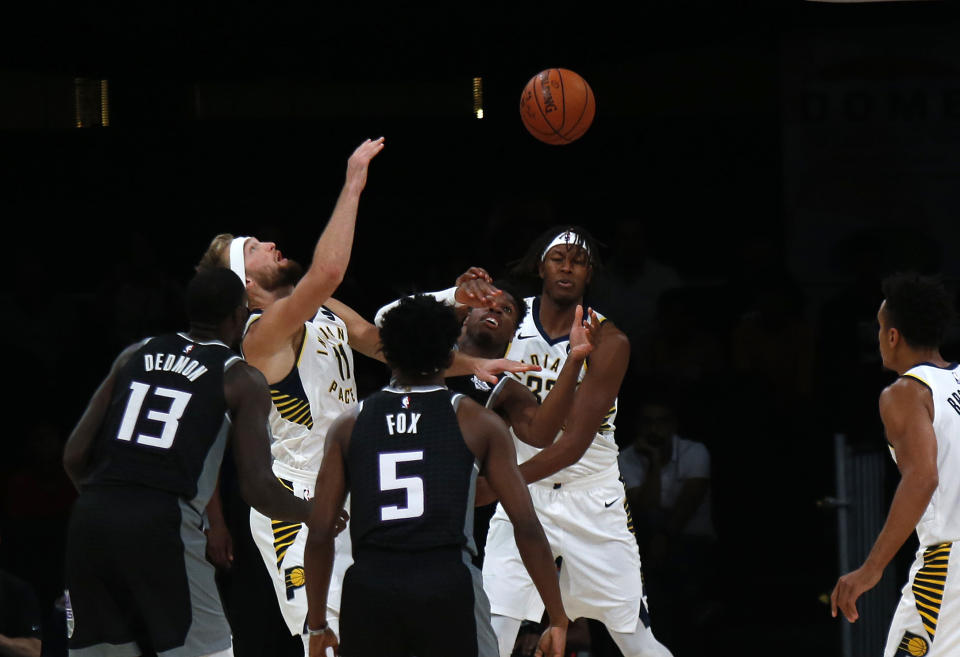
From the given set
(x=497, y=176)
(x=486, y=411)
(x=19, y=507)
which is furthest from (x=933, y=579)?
(x=497, y=176)

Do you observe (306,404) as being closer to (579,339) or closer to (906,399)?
(579,339)

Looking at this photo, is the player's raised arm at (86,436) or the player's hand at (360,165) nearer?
the player's raised arm at (86,436)

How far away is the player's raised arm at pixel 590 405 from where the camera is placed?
559 centimetres

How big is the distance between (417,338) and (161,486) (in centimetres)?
87

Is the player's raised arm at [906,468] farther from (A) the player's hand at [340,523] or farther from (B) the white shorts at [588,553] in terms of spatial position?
(A) the player's hand at [340,523]

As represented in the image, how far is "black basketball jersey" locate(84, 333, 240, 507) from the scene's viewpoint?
429 cm

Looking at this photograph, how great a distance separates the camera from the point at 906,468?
4.68 m

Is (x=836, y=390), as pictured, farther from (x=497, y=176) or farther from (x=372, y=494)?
(x=372, y=494)

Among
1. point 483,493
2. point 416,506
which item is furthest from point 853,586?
point 416,506

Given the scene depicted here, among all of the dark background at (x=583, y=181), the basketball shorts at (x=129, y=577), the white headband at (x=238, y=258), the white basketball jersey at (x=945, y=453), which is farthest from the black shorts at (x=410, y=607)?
the dark background at (x=583, y=181)

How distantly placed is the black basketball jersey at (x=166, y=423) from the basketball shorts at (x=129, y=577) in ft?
0.19

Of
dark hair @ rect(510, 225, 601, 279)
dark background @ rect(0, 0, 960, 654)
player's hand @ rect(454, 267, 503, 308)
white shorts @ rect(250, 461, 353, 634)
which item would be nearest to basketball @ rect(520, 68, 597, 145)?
dark hair @ rect(510, 225, 601, 279)

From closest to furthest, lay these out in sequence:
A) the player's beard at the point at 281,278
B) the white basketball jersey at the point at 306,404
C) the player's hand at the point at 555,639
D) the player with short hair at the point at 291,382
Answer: the player's hand at the point at 555,639
the player with short hair at the point at 291,382
the white basketball jersey at the point at 306,404
the player's beard at the point at 281,278

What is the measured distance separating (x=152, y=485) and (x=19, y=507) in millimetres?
3724
